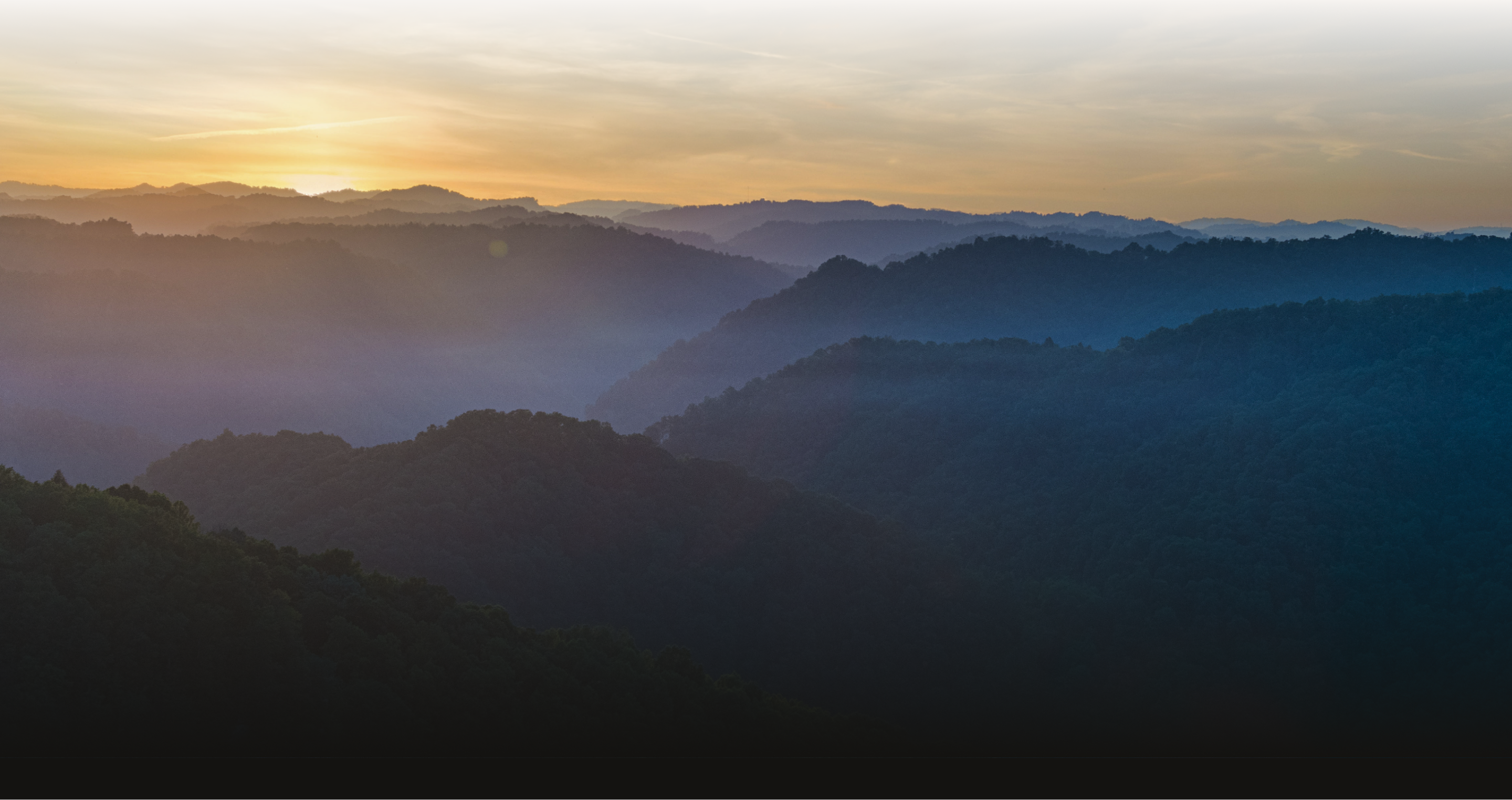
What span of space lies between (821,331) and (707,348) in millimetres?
19505

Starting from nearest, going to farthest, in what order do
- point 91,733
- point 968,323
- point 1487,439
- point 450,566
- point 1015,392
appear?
point 91,733, point 450,566, point 1487,439, point 1015,392, point 968,323

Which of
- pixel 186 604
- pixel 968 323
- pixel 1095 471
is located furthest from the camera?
pixel 968 323

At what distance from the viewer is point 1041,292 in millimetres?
177250

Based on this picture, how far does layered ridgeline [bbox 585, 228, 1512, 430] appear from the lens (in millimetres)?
165250

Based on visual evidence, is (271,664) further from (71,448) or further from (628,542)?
(71,448)

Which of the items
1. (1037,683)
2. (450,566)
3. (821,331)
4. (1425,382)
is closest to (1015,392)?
(1425,382)

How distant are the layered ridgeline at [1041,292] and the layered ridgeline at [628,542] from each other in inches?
3653

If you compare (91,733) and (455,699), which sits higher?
(91,733)

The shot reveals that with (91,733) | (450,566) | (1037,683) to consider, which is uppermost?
(91,733)

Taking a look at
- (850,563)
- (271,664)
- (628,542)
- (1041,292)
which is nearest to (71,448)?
(628,542)

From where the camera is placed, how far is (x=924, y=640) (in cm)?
5350

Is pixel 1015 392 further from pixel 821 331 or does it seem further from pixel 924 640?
pixel 821 331

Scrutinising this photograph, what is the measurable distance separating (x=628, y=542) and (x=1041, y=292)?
441ft

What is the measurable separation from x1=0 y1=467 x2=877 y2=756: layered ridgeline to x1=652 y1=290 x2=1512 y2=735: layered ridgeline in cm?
3056
